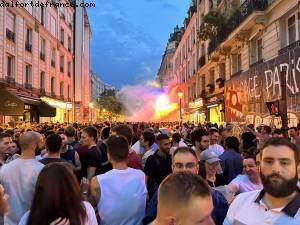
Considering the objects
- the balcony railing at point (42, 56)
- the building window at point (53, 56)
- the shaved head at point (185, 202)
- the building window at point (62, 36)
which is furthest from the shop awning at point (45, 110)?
the shaved head at point (185, 202)

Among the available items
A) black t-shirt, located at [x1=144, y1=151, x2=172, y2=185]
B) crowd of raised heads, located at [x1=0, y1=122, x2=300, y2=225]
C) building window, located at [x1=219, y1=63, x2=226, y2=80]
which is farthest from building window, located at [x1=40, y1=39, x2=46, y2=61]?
black t-shirt, located at [x1=144, y1=151, x2=172, y2=185]

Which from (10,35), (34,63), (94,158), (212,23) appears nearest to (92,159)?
(94,158)

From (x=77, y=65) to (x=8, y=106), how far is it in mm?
29171

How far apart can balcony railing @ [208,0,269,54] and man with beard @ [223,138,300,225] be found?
17.8m

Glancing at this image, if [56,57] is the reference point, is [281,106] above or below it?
below

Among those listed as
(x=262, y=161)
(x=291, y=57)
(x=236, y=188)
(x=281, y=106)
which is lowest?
(x=236, y=188)

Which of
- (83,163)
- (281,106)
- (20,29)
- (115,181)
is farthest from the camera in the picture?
(20,29)

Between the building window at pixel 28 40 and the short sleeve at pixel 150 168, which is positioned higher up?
the building window at pixel 28 40

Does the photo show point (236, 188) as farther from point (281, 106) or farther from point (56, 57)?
point (56, 57)

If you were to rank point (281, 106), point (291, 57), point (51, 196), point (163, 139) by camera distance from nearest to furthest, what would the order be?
point (51, 196)
point (163, 139)
point (281, 106)
point (291, 57)

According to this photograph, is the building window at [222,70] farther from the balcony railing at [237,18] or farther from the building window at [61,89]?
the building window at [61,89]

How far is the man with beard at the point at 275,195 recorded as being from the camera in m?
2.88

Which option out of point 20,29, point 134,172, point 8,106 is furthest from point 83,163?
point 20,29

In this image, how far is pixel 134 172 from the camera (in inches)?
181
